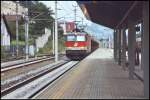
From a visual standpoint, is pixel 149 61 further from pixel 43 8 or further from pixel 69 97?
pixel 43 8

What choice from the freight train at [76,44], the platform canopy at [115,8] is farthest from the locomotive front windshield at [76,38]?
the platform canopy at [115,8]

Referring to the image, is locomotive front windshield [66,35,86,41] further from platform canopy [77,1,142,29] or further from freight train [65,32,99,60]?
platform canopy [77,1,142,29]

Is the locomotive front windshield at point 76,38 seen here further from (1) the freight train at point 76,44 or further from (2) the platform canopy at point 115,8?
(2) the platform canopy at point 115,8

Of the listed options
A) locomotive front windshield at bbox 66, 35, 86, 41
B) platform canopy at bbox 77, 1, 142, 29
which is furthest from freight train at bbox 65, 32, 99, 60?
platform canopy at bbox 77, 1, 142, 29

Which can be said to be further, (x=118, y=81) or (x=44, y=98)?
(x=118, y=81)

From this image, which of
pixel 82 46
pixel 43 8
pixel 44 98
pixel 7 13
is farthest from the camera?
pixel 7 13

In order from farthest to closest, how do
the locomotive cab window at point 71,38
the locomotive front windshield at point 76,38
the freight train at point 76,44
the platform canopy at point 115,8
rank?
the locomotive cab window at point 71,38, the locomotive front windshield at point 76,38, the freight train at point 76,44, the platform canopy at point 115,8

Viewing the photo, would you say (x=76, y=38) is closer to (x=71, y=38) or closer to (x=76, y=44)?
(x=71, y=38)

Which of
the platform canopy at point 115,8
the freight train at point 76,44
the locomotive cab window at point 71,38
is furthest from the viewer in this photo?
the locomotive cab window at point 71,38

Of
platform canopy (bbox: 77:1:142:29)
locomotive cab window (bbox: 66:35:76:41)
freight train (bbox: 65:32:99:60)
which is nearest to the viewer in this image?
platform canopy (bbox: 77:1:142:29)

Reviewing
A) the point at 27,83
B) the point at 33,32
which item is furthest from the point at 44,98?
the point at 33,32

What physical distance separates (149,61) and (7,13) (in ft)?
250

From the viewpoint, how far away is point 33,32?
101 metres

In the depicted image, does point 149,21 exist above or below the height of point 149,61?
above
